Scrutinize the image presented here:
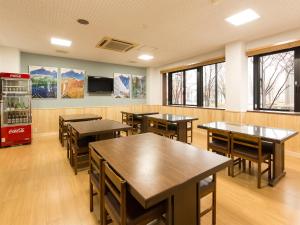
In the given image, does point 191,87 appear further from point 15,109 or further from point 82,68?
point 15,109

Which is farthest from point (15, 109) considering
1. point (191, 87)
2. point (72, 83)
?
point (191, 87)

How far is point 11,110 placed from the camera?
4.63m

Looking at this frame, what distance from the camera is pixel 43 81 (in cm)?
574

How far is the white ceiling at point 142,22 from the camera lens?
273 cm

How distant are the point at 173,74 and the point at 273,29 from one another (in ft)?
13.7

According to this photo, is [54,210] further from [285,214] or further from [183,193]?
[285,214]

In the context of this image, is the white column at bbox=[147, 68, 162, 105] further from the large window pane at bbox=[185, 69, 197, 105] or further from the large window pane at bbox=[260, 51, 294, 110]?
the large window pane at bbox=[260, 51, 294, 110]

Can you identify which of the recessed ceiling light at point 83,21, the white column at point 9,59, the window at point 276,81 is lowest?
the window at point 276,81

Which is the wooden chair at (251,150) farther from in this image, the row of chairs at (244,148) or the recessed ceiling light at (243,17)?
the recessed ceiling light at (243,17)

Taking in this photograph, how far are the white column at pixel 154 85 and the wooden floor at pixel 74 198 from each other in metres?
5.38

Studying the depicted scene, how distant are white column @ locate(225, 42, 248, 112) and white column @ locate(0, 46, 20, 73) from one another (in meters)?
5.94

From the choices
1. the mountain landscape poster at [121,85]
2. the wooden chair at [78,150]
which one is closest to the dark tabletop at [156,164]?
the wooden chair at [78,150]

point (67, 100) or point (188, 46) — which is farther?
point (67, 100)

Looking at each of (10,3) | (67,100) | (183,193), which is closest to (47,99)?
(67,100)
